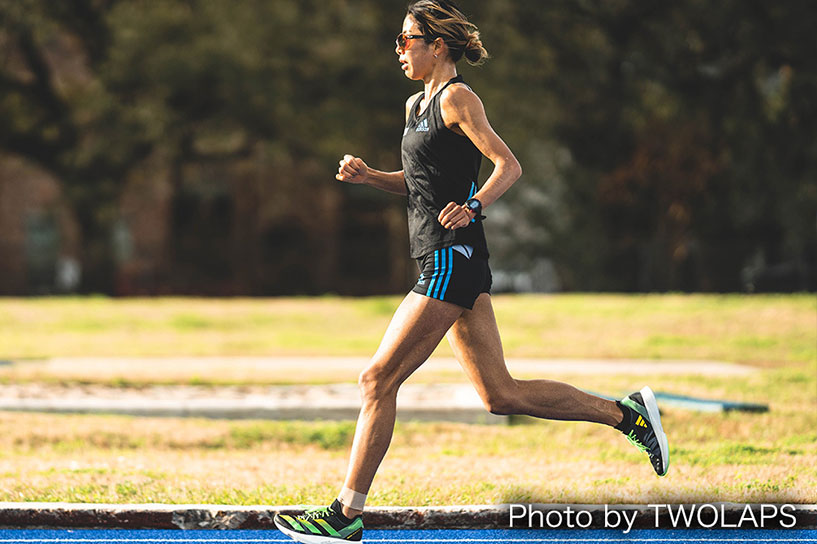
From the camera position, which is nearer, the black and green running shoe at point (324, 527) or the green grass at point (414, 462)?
the black and green running shoe at point (324, 527)

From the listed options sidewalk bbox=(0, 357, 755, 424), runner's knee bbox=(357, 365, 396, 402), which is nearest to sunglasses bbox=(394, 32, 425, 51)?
runner's knee bbox=(357, 365, 396, 402)

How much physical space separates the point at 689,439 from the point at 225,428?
3.52m

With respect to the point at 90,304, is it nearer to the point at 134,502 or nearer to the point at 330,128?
the point at 330,128

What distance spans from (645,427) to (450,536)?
1.12 meters

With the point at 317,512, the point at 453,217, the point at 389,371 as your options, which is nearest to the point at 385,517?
the point at 317,512

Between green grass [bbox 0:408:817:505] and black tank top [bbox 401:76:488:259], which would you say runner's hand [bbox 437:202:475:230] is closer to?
black tank top [bbox 401:76:488:259]

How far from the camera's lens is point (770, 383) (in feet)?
42.9

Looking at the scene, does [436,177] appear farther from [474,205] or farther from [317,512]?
[317,512]

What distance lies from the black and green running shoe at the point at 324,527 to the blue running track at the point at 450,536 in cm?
35

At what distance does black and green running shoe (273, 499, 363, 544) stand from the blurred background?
2200cm

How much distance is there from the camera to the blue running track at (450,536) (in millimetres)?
5875

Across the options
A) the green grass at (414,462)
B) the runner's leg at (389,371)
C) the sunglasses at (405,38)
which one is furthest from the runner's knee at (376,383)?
the sunglasses at (405,38)

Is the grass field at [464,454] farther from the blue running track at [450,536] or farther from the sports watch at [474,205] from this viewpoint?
the sports watch at [474,205]

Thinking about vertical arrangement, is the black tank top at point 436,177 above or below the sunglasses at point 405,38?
below
